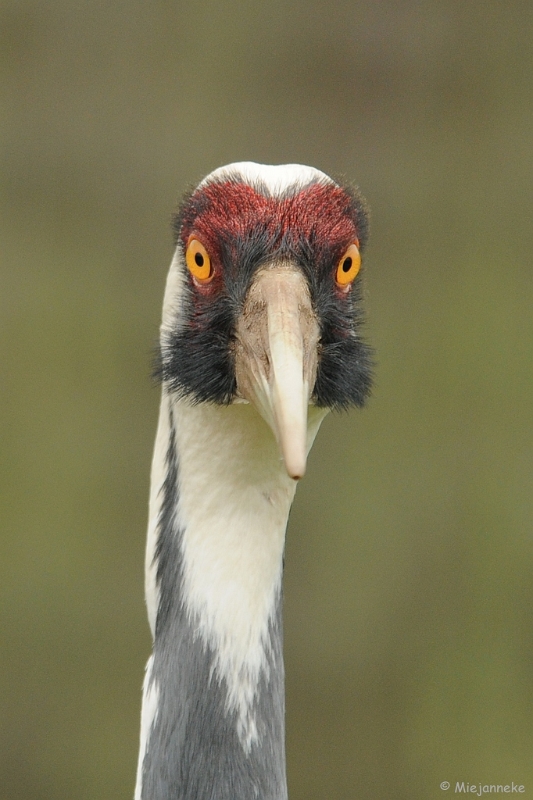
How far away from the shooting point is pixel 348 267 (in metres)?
1.59

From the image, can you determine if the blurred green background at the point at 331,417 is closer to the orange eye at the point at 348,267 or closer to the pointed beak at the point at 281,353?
the orange eye at the point at 348,267

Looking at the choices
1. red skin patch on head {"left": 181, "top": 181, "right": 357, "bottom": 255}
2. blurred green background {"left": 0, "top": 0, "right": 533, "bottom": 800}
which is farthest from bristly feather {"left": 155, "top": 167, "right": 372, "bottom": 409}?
blurred green background {"left": 0, "top": 0, "right": 533, "bottom": 800}

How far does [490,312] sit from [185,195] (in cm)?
192

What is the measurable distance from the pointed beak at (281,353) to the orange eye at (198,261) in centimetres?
11

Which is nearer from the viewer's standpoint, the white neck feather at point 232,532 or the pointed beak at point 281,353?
the pointed beak at point 281,353

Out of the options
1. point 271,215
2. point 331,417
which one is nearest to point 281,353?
point 271,215

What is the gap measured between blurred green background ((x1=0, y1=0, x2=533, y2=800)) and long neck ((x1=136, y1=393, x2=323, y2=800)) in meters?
1.67

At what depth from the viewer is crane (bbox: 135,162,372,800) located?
1.50 metres

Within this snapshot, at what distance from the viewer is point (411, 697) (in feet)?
11.3

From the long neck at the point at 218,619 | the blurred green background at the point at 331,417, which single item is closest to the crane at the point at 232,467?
the long neck at the point at 218,619

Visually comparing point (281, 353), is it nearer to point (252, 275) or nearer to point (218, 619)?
point (252, 275)

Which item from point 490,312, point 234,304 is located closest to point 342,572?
point 490,312

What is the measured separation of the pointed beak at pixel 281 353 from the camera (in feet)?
4.27

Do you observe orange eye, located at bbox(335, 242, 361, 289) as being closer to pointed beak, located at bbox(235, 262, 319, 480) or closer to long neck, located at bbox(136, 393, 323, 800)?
pointed beak, located at bbox(235, 262, 319, 480)
